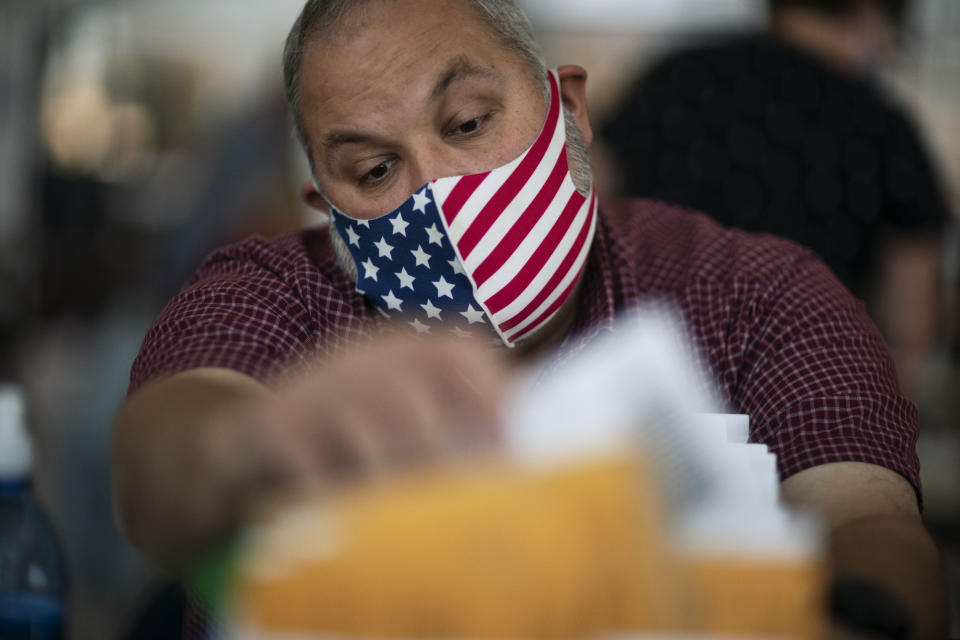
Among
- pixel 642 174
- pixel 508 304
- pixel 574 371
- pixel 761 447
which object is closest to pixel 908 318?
pixel 642 174

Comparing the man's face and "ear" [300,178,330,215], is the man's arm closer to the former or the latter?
the man's face

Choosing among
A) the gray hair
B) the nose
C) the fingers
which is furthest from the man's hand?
the gray hair

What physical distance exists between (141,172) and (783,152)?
525 cm

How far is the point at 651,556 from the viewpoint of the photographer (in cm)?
59

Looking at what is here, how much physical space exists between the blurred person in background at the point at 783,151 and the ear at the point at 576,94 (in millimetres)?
656

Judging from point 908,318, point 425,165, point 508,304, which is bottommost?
point 908,318

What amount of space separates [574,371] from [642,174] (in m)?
1.82

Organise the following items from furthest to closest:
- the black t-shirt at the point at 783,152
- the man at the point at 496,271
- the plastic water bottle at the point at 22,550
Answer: the black t-shirt at the point at 783,152 → the man at the point at 496,271 → the plastic water bottle at the point at 22,550

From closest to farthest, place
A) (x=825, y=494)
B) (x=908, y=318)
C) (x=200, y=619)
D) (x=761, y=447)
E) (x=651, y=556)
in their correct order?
1. (x=651, y=556)
2. (x=761, y=447)
3. (x=825, y=494)
4. (x=200, y=619)
5. (x=908, y=318)

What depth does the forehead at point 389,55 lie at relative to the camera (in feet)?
4.59

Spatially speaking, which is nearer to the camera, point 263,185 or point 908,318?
point 908,318

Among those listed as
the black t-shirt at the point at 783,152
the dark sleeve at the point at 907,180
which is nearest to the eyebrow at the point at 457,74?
the black t-shirt at the point at 783,152

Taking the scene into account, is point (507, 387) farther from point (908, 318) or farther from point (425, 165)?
point (908, 318)

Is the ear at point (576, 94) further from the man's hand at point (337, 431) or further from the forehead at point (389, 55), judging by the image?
the man's hand at point (337, 431)
